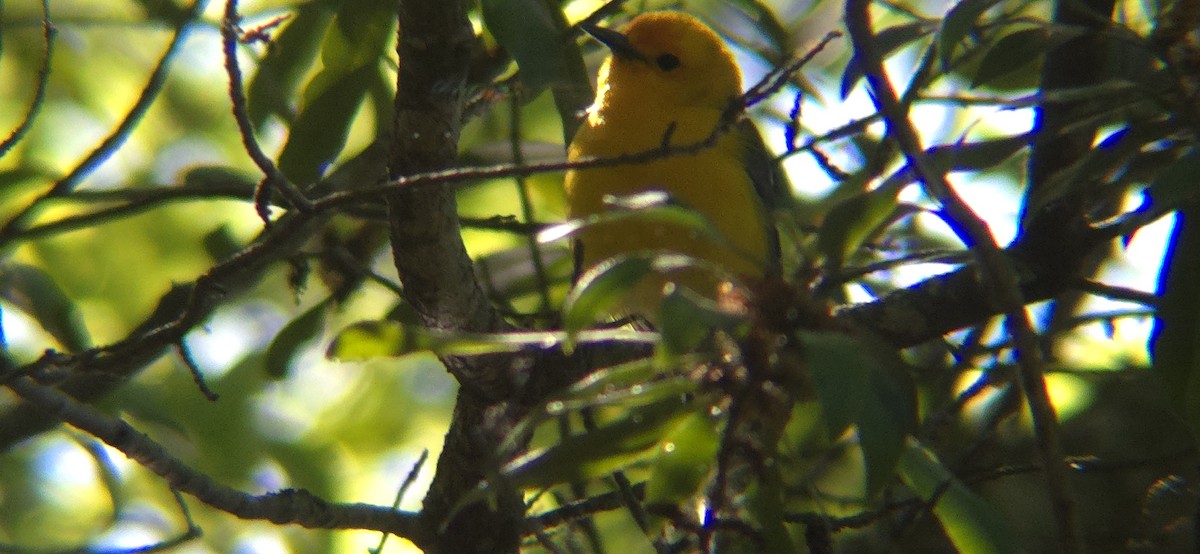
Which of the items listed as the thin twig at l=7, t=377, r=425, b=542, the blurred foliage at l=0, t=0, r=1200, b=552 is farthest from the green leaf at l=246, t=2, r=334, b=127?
the thin twig at l=7, t=377, r=425, b=542

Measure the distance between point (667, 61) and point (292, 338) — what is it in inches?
58.7

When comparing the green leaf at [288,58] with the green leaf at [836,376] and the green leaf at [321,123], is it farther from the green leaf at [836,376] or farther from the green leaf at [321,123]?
the green leaf at [836,376]

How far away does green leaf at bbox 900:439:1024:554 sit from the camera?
188 centimetres

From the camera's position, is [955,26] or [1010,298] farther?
[955,26]

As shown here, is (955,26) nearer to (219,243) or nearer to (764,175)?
(764,175)

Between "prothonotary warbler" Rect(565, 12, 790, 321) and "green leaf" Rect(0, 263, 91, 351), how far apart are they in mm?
1257

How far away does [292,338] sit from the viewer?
138 inches

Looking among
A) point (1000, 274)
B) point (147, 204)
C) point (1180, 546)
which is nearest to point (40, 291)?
point (147, 204)

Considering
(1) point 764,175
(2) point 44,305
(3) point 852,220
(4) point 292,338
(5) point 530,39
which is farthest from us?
(1) point 764,175

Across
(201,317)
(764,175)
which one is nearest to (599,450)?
(201,317)

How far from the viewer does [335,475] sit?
4379mm

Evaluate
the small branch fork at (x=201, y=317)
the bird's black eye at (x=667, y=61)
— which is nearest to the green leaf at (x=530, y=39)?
the small branch fork at (x=201, y=317)

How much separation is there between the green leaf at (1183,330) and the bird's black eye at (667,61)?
2.15m

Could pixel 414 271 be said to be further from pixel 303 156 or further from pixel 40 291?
pixel 40 291
